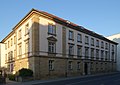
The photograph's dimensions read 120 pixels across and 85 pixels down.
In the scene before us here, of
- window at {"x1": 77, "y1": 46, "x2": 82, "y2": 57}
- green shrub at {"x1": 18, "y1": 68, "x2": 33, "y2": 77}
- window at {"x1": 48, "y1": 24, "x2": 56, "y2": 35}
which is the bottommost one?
green shrub at {"x1": 18, "y1": 68, "x2": 33, "y2": 77}

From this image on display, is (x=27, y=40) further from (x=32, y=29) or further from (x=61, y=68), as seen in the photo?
(x=61, y=68)

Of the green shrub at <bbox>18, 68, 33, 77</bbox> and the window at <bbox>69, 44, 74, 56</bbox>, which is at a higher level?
the window at <bbox>69, 44, 74, 56</bbox>

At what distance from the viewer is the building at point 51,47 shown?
→ 3341 centimetres

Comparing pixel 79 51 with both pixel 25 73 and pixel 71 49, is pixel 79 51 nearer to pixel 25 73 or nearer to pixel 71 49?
pixel 71 49

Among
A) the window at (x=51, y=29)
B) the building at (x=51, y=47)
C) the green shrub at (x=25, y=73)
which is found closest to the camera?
the green shrub at (x=25, y=73)

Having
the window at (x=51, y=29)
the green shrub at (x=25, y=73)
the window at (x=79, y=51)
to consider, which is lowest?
the green shrub at (x=25, y=73)

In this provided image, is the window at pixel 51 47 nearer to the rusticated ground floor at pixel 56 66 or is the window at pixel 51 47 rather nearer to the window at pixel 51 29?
the rusticated ground floor at pixel 56 66

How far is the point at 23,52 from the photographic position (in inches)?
1486

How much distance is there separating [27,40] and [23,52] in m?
3.17

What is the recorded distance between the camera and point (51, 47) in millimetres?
35688

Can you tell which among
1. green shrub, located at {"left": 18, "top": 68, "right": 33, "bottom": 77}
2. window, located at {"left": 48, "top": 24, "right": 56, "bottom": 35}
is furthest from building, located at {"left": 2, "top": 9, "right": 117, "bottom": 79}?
green shrub, located at {"left": 18, "top": 68, "right": 33, "bottom": 77}

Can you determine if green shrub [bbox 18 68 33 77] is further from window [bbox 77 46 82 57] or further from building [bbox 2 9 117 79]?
window [bbox 77 46 82 57]

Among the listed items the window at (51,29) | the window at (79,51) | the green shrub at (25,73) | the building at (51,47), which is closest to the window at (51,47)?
the building at (51,47)

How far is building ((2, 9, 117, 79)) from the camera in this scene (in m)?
33.4
